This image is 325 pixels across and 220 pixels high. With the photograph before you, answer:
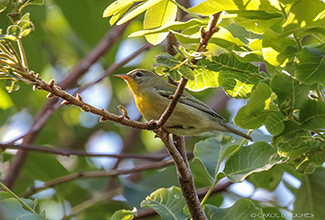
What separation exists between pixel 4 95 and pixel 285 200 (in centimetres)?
435

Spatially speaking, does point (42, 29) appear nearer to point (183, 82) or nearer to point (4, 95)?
point (4, 95)

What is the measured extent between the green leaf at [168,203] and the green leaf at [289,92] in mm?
1615

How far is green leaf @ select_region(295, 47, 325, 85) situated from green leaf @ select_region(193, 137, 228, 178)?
65.5 inches

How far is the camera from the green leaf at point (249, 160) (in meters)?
2.98

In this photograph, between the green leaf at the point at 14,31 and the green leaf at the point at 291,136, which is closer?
the green leaf at the point at 14,31

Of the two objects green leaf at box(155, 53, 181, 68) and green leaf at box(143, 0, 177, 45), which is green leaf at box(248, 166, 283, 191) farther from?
green leaf at box(155, 53, 181, 68)

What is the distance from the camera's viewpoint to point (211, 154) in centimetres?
352

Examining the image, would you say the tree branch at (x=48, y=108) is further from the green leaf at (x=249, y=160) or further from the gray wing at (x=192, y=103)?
the green leaf at (x=249, y=160)

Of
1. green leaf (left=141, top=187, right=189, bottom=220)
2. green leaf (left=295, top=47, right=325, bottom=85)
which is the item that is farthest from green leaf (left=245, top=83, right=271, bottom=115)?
green leaf (left=141, top=187, right=189, bottom=220)

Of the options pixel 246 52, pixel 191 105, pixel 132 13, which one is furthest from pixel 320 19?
pixel 191 105

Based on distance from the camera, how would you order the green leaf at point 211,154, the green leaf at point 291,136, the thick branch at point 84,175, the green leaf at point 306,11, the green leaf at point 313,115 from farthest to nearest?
the thick branch at point 84,175
the green leaf at point 211,154
the green leaf at point 291,136
the green leaf at point 313,115
the green leaf at point 306,11

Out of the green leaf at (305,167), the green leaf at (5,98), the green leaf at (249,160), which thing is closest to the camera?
the green leaf at (305,167)

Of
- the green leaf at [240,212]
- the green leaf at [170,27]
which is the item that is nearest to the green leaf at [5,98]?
the green leaf at [240,212]

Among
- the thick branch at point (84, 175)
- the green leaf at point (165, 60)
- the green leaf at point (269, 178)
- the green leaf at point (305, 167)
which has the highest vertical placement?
the green leaf at point (165, 60)
